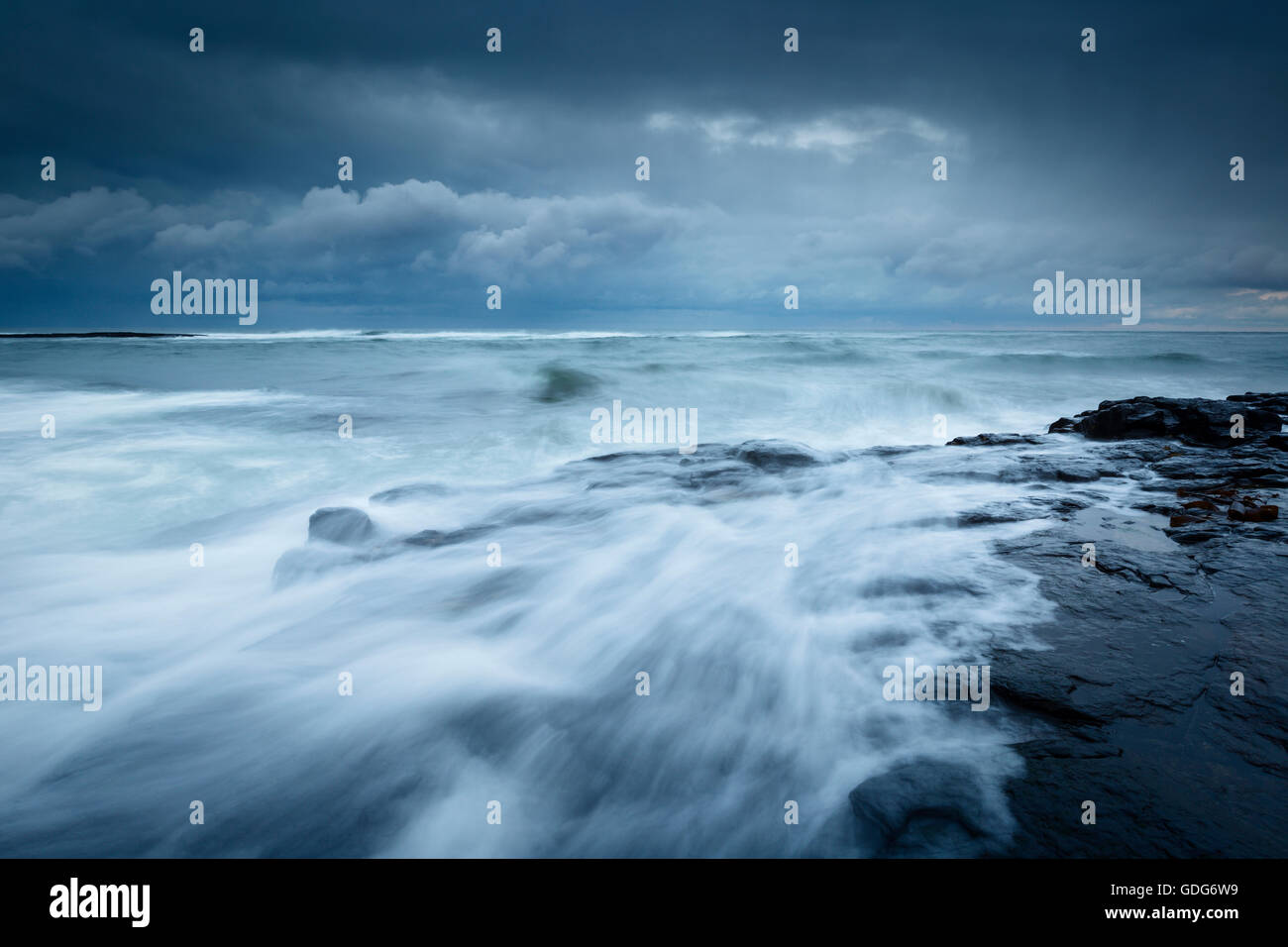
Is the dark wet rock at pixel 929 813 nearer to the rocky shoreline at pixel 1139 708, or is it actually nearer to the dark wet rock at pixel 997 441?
the rocky shoreline at pixel 1139 708

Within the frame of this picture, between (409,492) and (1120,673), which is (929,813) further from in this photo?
(409,492)

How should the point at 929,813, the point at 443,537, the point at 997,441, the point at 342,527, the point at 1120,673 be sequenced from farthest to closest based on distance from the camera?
the point at 997,441 → the point at 443,537 → the point at 342,527 → the point at 1120,673 → the point at 929,813

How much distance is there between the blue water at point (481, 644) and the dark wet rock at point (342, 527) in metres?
0.19

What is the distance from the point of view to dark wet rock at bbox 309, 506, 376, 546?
5.41 m

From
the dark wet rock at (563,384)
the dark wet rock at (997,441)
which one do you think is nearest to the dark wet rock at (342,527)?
the dark wet rock at (997,441)

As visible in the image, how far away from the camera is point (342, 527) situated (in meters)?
5.51

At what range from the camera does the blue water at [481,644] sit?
262 cm

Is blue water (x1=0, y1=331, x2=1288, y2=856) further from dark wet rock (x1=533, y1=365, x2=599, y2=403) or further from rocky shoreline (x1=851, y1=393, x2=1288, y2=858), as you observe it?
dark wet rock (x1=533, y1=365, x2=599, y2=403)

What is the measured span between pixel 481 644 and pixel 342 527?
90.9 inches

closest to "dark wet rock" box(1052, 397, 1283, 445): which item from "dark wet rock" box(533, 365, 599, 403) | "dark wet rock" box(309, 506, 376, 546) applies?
"dark wet rock" box(309, 506, 376, 546)

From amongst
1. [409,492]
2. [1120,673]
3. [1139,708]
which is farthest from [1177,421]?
[409,492]
